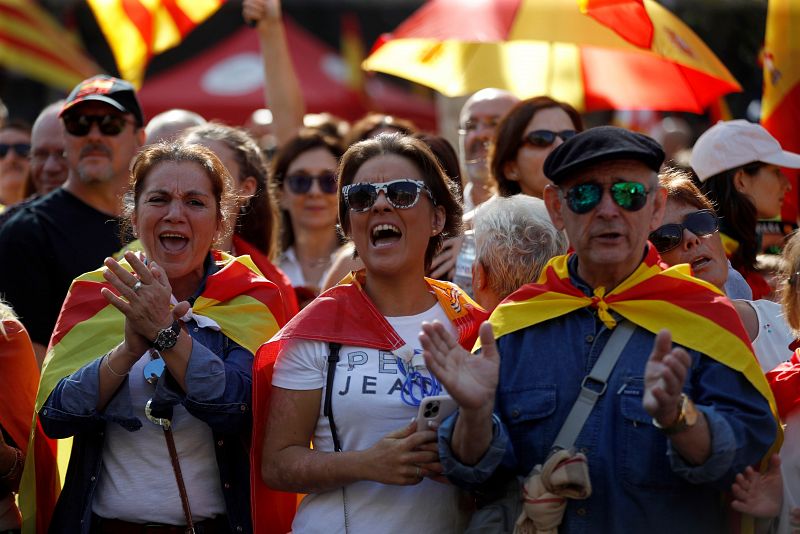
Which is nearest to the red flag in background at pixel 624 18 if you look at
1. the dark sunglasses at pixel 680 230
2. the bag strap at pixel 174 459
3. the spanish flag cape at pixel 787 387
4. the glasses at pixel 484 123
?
the glasses at pixel 484 123

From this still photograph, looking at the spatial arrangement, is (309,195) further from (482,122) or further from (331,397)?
(331,397)

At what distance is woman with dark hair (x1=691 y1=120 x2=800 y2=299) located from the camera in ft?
17.2

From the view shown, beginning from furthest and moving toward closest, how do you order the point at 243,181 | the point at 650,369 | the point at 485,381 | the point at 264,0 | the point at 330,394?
1. the point at 264,0
2. the point at 243,181
3. the point at 330,394
4. the point at 485,381
5. the point at 650,369

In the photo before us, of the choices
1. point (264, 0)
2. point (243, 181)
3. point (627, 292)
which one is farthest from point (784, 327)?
point (264, 0)

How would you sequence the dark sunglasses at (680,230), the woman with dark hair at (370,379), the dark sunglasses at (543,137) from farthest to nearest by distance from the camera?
the dark sunglasses at (543,137) → the dark sunglasses at (680,230) → the woman with dark hair at (370,379)

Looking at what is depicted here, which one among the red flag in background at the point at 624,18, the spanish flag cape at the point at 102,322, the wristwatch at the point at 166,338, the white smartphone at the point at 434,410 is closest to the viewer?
the white smartphone at the point at 434,410

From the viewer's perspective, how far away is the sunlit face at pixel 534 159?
18.4ft

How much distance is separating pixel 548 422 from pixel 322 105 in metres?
14.3

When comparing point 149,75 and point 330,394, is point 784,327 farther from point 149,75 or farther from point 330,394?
point 149,75

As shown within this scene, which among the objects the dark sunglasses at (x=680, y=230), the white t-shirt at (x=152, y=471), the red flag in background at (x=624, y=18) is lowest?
the white t-shirt at (x=152, y=471)

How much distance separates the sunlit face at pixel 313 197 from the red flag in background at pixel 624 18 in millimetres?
1610

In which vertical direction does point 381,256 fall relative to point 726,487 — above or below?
above

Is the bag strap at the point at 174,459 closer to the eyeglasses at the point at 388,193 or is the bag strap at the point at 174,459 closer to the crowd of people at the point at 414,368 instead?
the crowd of people at the point at 414,368

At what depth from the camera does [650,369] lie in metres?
2.98
